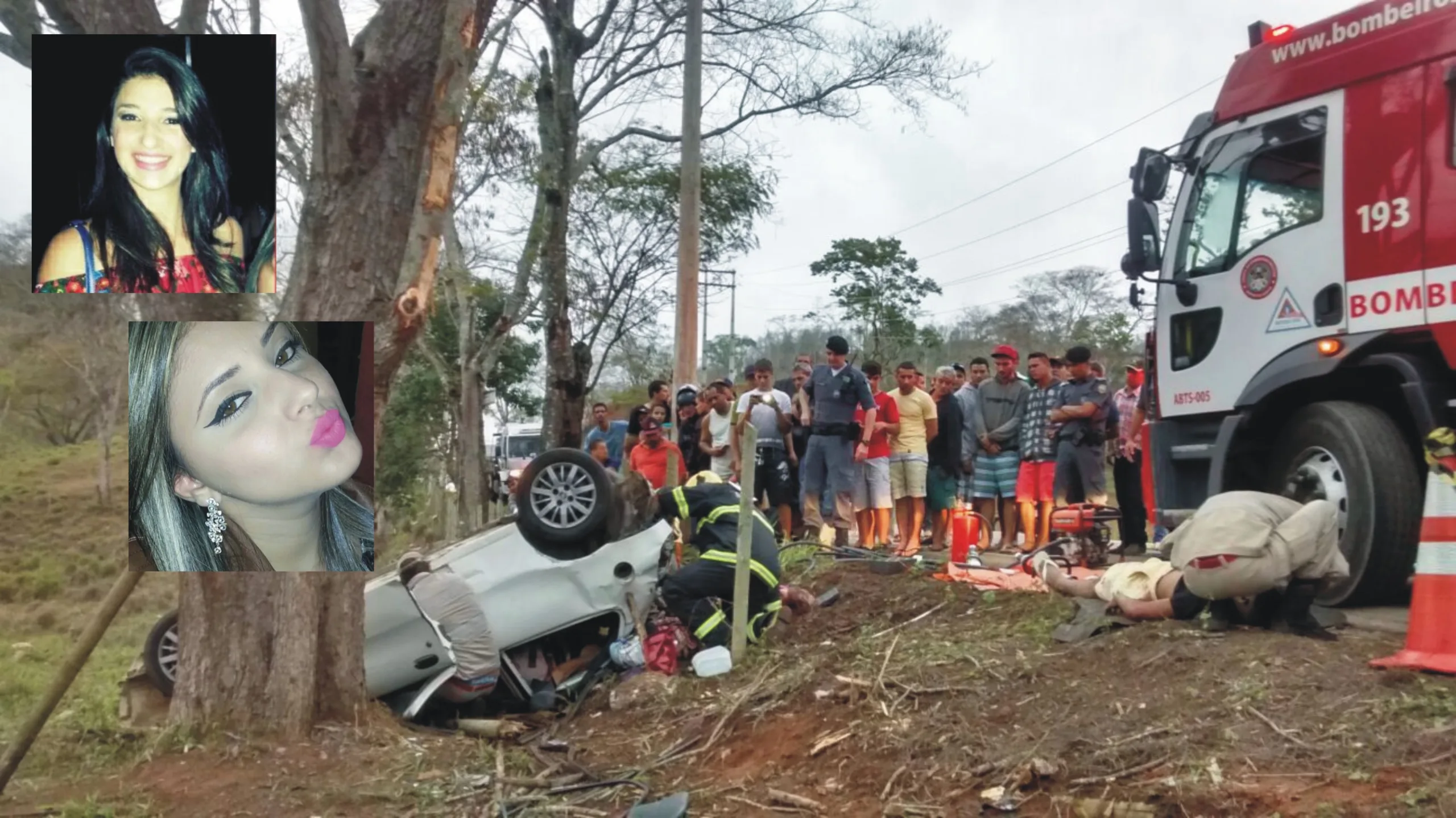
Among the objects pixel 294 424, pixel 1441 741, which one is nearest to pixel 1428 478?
pixel 1441 741

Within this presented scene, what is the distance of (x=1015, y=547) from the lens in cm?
953

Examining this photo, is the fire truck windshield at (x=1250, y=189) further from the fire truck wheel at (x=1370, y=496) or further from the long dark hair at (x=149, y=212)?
the long dark hair at (x=149, y=212)

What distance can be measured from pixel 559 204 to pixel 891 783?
1303 cm

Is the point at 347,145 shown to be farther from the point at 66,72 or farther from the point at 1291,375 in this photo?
the point at 1291,375

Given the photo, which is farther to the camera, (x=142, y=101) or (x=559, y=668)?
(x=559, y=668)

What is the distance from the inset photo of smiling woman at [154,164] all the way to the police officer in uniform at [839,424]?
579 cm


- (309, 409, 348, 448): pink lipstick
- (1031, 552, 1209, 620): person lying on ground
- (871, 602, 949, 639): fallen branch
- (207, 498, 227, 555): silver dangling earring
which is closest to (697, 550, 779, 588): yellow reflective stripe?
(871, 602, 949, 639): fallen branch

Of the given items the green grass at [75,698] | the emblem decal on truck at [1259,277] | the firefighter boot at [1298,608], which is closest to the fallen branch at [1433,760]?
the firefighter boot at [1298,608]

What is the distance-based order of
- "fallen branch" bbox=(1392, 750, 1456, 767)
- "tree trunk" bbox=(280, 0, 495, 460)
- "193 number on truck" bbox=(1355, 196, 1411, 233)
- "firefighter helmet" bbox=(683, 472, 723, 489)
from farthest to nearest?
1. "firefighter helmet" bbox=(683, 472, 723, 489)
2. "193 number on truck" bbox=(1355, 196, 1411, 233)
3. "tree trunk" bbox=(280, 0, 495, 460)
4. "fallen branch" bbox=(1392, 750, 1456, 767)

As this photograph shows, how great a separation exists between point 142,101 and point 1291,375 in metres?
5.22

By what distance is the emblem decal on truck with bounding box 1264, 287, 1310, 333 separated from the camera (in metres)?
6.18

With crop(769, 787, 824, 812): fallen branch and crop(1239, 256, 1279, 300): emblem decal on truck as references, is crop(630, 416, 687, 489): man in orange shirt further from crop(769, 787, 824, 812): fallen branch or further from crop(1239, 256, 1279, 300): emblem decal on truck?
crop(769, 787, 824, 812): fallen branch

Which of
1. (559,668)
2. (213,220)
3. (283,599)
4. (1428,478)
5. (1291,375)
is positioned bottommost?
(559,668)

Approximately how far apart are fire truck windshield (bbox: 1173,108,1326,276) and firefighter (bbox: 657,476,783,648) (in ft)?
9.47
